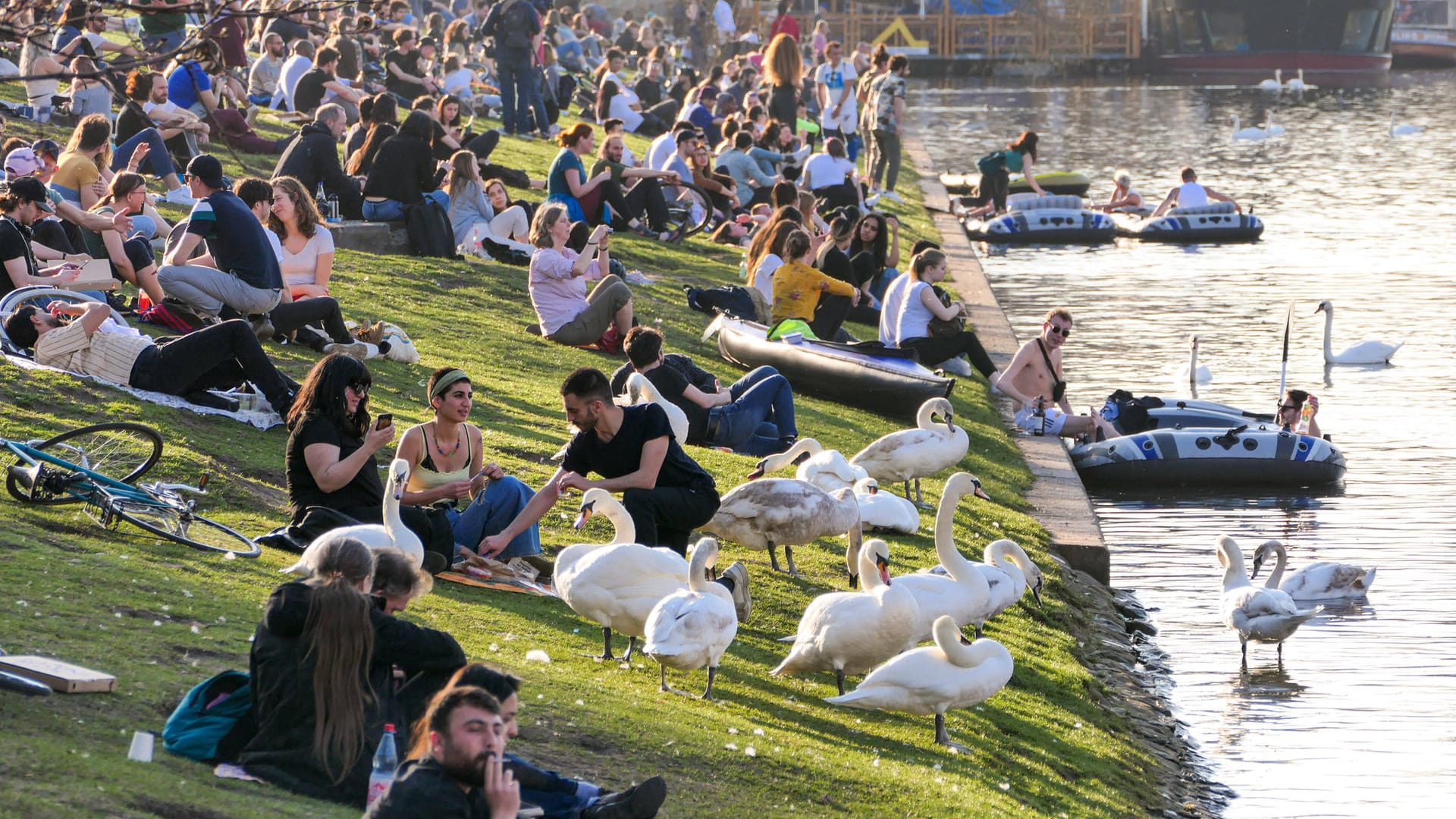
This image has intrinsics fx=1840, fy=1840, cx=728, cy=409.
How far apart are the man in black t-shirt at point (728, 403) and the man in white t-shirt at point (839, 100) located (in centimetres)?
1805

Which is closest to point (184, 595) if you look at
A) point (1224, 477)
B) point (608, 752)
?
point (608, 752)

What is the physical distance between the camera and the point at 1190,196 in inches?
1342

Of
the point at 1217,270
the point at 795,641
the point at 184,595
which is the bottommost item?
the point at 1217,270

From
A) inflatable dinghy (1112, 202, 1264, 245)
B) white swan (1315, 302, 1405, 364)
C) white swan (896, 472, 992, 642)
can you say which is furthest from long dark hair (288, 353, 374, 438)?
inflatable dinghy (1112, 202, 1264, 245)

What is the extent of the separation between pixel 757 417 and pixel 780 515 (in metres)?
3.49

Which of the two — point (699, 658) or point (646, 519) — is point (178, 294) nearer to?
point (646, 519)

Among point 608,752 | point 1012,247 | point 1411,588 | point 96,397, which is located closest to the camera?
point 608,752

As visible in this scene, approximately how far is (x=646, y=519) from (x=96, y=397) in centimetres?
396

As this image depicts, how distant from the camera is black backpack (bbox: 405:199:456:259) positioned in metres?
19.2

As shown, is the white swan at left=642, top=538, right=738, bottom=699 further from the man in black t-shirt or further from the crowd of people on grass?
the man in black t-shirt

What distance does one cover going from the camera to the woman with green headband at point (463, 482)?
10078 mm

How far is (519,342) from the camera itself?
16.9 metres

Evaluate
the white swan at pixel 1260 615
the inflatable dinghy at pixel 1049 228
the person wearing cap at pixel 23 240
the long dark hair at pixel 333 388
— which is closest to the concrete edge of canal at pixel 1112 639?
the white swan at pixel 1260 615

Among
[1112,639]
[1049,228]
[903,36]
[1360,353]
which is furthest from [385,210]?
[903,36]
